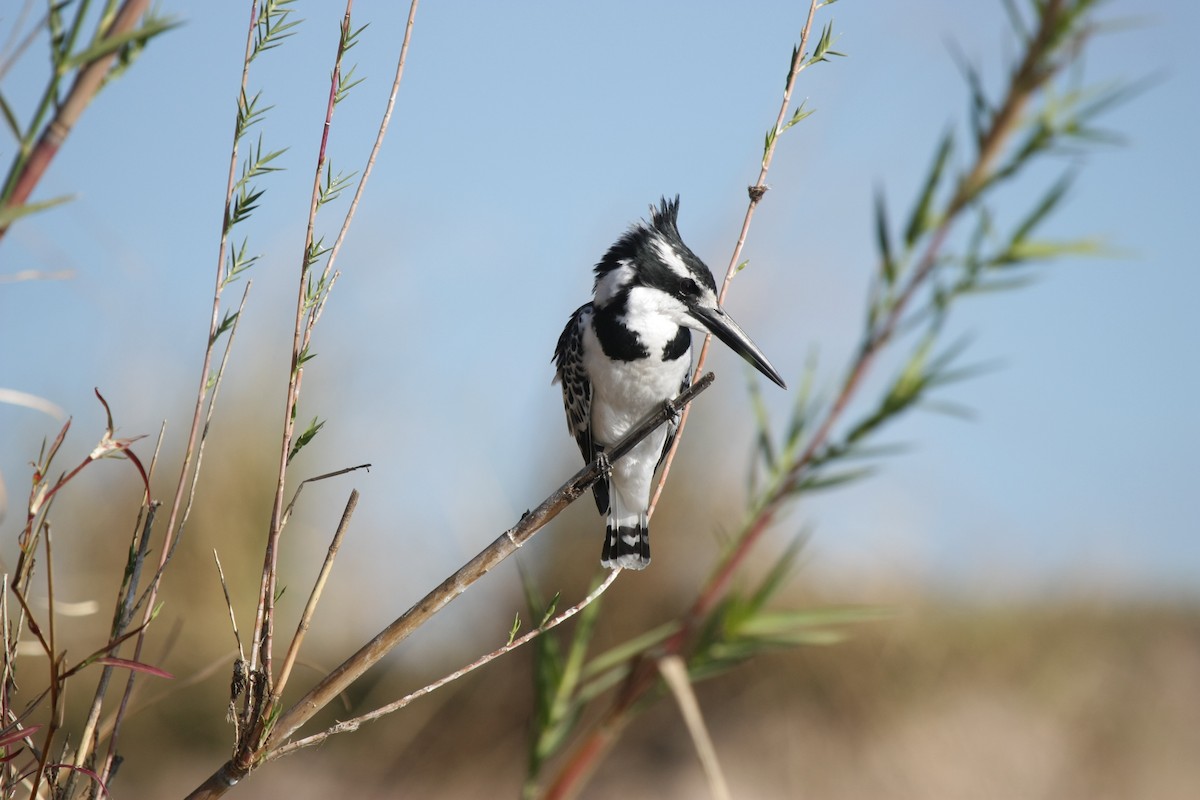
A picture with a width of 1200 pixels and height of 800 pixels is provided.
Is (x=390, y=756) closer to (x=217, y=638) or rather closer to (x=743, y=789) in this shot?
(x=217, y=638)

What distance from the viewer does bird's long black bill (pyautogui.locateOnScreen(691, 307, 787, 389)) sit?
1.60 meters

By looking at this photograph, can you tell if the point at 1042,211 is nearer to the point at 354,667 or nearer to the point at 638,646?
the point at 638,646

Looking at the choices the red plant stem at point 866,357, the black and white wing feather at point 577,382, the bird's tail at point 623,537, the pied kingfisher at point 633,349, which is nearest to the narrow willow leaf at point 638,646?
the red plant stem at point 866,357

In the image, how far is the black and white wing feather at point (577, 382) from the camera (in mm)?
2445

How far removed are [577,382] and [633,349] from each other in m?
0.31

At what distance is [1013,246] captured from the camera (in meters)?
0.43

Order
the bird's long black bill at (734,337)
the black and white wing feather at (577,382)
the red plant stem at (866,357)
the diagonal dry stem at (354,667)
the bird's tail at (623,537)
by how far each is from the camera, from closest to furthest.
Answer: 1. the red plant stem at (866,357)
2. the diagonal dry stem at (354,667)
3. the bird's long black bill at (734,337)
4. the bird's tail at (623,537)
5. the black and white wing feather at (577,382)

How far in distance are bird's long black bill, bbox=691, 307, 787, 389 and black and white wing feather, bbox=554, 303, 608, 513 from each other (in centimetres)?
50

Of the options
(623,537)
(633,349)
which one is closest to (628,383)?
(633,349)

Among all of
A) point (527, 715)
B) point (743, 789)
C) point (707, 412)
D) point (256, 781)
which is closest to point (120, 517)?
point (256, 781)

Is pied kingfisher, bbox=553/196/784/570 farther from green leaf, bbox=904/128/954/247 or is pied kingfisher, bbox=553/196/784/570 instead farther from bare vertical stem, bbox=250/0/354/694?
green leaf, bbox=904/128/954/247

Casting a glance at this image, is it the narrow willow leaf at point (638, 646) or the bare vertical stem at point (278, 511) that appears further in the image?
the bare vertical stem at point (278, 511)

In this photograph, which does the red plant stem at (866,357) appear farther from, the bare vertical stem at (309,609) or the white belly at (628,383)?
the white belly at (628,383)

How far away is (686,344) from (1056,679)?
12.5ft
